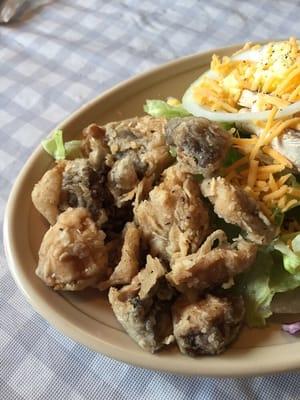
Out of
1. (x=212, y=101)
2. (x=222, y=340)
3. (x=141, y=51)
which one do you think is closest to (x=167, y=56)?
(x=141, y=51)

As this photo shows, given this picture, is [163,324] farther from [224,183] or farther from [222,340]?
[224,183]

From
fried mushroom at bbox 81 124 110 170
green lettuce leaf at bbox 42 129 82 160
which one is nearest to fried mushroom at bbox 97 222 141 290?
fried mushroom at bbox 81 124 110 170

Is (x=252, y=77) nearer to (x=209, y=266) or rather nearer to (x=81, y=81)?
(x=209, y=266)

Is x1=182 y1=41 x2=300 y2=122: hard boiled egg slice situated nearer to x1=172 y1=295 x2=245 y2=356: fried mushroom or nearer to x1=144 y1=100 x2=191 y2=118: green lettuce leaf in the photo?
x1=144 y1=100 x2=191 y2=118: green lettuce leaf

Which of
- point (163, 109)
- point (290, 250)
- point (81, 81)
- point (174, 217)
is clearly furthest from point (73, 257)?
point (81, 81)

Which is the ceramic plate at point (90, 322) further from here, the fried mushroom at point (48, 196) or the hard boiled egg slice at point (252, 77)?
the hard boiled egg slice at point (252, 77)

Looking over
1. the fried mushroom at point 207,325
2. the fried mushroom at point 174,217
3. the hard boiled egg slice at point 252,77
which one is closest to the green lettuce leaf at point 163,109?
the hard boiled egg slice at point 252,77

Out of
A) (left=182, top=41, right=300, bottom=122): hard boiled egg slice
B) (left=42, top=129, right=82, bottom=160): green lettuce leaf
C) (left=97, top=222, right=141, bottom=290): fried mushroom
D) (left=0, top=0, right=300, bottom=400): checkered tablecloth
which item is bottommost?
(left=0, top=0, right=300, bottom=400): checkered tablecloth
